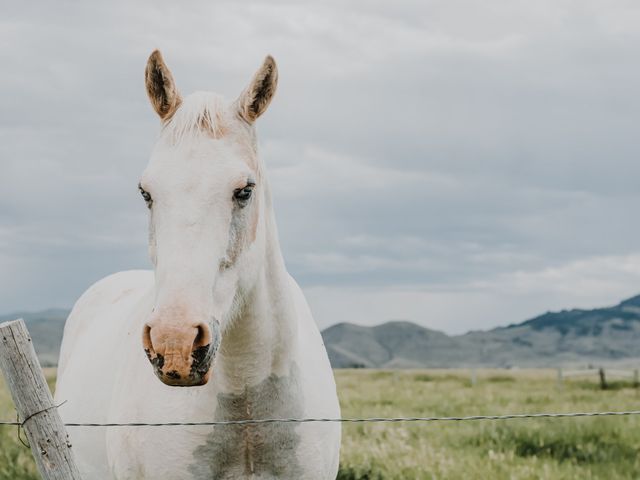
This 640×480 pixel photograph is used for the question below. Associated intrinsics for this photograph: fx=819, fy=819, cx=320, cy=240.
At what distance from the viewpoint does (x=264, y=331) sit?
13.9 ft

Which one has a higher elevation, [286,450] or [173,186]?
[173,186]

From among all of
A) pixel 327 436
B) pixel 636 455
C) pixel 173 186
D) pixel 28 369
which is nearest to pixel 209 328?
pixel 173 186

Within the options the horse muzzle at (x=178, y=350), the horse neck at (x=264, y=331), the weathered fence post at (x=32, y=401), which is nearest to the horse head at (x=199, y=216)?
the horse muzzle at (x=178, y=350)

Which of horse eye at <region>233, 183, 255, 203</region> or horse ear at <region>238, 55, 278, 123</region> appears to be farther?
horse ear at <region>238, 55, 278, 123</region>

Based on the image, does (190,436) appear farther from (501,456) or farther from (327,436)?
(501,456)

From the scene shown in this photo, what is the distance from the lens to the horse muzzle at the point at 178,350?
10.6ft

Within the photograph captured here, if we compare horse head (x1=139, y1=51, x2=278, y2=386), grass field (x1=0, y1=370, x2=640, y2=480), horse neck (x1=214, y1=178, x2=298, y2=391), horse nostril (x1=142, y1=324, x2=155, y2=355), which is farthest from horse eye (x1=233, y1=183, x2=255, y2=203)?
grass field (x1=0, y1=370, x2=640, y2=480)

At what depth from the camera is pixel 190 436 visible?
14.2 feet

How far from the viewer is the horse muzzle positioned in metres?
3.22

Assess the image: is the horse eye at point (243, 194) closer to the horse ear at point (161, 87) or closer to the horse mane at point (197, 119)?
the horse mane at point (197, 119)

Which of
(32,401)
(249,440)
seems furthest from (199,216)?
(249,440)

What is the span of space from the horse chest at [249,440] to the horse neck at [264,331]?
8cm

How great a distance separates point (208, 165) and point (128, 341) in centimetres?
207

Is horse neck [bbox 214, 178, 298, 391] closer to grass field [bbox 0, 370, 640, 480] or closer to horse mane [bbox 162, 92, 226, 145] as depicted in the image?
horse mane [bbox 162, 92, 226, 145]
